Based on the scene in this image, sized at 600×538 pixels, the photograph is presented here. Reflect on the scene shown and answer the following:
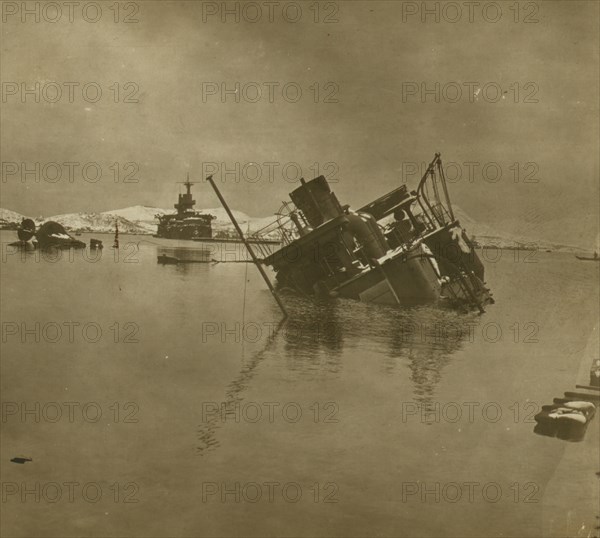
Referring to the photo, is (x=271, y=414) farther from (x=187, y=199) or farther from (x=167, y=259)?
(x=187, y=199)

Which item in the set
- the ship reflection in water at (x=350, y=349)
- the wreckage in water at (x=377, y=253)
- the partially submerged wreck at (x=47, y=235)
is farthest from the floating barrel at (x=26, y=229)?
the ship reflection in water at (x=350, y=349)

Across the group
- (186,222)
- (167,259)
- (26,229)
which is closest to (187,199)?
(186,222)

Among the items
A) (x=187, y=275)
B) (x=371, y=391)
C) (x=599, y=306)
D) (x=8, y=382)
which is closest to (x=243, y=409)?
(x=371, y=391)

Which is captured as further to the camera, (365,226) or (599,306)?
(365,226)

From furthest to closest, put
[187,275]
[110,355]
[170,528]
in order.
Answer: [187,275], [110,355], [170,528]

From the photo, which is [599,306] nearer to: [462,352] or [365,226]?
[462,352]

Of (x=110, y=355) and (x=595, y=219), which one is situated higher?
(x=595, y=219)

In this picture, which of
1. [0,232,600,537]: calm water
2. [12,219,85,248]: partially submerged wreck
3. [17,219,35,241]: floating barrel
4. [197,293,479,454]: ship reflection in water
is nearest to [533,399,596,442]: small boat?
[0,232,600,537]: calm water

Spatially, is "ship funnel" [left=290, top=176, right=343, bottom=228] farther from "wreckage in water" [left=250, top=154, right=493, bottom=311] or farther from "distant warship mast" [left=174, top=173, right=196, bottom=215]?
"distant warship mast" [left=174, top=173, right=196, bottom=215]
